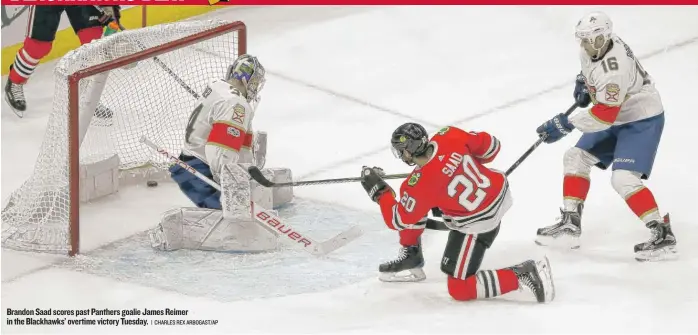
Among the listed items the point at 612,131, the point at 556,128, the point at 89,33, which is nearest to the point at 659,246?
the point at 612,131

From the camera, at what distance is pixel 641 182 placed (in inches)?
227

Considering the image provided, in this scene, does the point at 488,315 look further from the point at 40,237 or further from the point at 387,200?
the point at 40,237

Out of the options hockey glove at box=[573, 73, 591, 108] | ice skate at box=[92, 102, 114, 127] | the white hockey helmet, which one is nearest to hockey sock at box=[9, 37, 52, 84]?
ice skate at box=[92, 102, 114, 127]

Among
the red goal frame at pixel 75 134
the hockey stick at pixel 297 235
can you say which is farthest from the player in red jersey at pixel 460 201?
the red goal frame at pixel 75 134

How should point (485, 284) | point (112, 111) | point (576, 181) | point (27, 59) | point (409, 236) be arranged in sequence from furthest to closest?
1. point (27, 59)
2. point (112, 111)
3. point (576, 181)
4. point (409, 236)
5. point (485, 284)

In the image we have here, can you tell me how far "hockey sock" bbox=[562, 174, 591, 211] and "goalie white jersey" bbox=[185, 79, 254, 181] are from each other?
1.28 meters

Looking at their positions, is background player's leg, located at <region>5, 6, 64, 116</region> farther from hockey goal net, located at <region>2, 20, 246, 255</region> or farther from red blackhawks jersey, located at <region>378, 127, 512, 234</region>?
red blackhawks jersey, located at <region>378, 127, 512, 234</region>

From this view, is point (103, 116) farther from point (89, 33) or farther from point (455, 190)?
point (455, 190)

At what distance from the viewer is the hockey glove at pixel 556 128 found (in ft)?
18.7

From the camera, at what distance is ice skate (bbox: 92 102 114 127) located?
21.0 ft

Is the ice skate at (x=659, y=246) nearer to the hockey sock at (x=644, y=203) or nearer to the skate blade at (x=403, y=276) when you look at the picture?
the hockey sock at (x=644, y=203)

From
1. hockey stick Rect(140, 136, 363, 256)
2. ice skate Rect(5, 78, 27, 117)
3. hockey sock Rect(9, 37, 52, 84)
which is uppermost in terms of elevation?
hockey sock Rect(9, 37, 52, 84)

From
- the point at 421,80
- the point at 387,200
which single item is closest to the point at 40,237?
the point at 387,200

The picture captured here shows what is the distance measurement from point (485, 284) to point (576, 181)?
840mm
